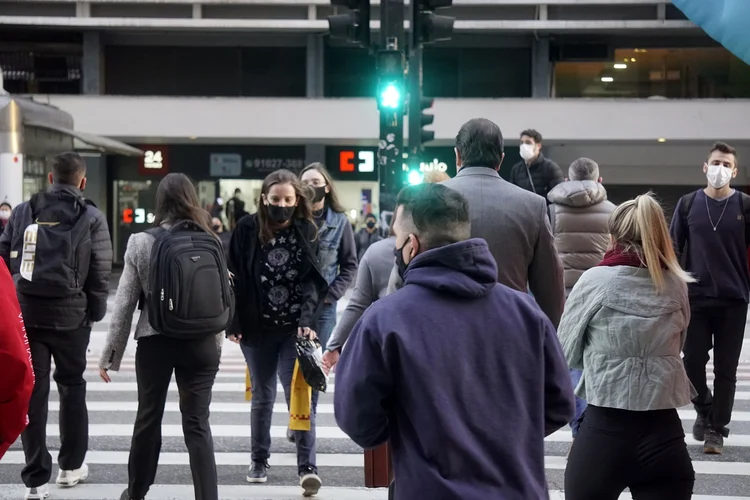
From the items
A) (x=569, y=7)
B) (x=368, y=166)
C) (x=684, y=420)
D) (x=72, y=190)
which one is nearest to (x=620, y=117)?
(x=569, y=7)

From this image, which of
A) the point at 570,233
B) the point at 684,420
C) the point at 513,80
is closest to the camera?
the point at 570,233

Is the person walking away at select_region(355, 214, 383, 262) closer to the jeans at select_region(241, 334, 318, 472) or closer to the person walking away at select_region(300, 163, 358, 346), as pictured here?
the person walking away at select_region(300, 163, 358, 346)

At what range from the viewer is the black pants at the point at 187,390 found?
5664 millimetres

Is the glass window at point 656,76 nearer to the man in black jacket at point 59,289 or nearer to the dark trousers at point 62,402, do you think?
the man in black jacket at point 59,289

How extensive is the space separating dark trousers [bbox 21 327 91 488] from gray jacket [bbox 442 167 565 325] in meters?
2.84

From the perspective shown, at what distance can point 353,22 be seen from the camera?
11.5 meters

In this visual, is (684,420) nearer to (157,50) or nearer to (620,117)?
(620,117)

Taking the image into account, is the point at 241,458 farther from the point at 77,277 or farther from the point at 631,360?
the point at 631,360

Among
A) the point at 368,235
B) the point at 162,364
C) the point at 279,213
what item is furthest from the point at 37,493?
the point at 368,235

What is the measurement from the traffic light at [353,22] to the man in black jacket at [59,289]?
17.6 ft

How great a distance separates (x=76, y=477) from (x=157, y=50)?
27318 millimetres

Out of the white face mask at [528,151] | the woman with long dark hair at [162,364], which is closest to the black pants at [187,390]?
the woman with long dark hair at [162,364]

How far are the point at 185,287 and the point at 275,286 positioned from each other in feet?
3.98

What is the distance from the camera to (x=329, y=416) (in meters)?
9.30
